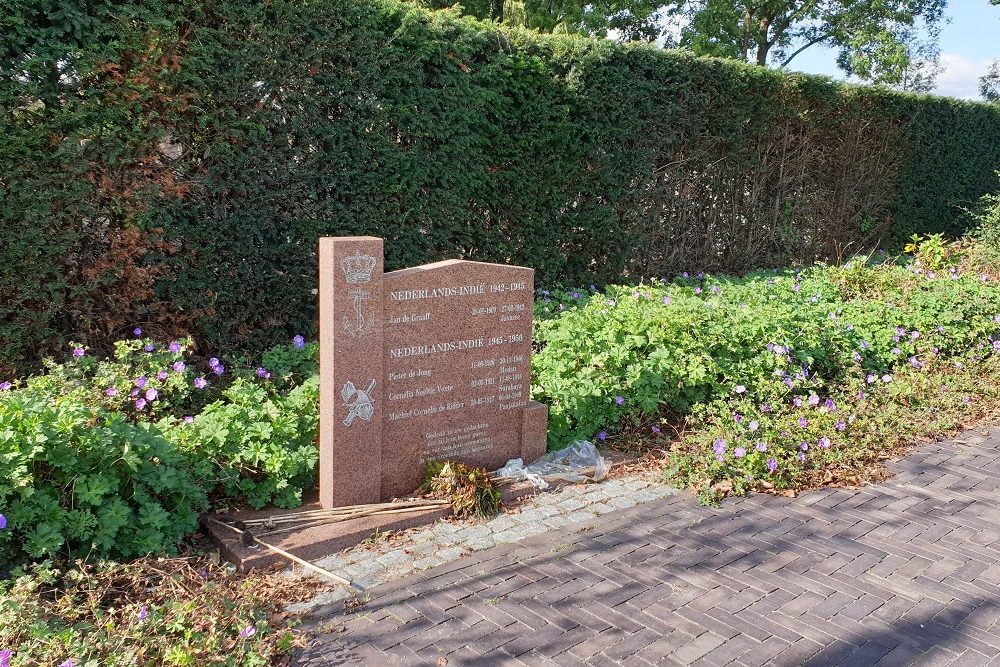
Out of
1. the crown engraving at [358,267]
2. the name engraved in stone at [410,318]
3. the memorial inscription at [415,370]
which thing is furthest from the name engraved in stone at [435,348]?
the crown engraving at [358,267]

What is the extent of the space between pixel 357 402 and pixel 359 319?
1.47 ft

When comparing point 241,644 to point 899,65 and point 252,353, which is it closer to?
point 252,353

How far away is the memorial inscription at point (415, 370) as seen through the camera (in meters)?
4.28

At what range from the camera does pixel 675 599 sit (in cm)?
366

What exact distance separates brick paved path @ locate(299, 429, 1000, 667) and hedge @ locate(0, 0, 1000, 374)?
3300mm

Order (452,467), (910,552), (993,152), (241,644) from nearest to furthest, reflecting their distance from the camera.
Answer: (241,644) < (910,552) < (452,467) < (993,152)

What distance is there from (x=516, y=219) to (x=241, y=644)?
5713mm

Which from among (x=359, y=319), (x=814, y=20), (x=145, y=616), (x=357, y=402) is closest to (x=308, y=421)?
(x=357, y=402)

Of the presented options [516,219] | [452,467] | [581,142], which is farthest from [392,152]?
[452,467]

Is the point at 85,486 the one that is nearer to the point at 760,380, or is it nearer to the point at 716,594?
the point at 716,594

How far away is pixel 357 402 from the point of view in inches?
172

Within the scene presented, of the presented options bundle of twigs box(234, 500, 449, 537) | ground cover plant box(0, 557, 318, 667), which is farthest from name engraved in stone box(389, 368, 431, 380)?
ground cover plant box(0, 557, 318, 667)

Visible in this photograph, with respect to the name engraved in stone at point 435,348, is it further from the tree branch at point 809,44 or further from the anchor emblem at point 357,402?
the tree branch at point 809,44

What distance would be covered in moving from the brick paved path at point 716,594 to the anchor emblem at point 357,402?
948 millimetres
